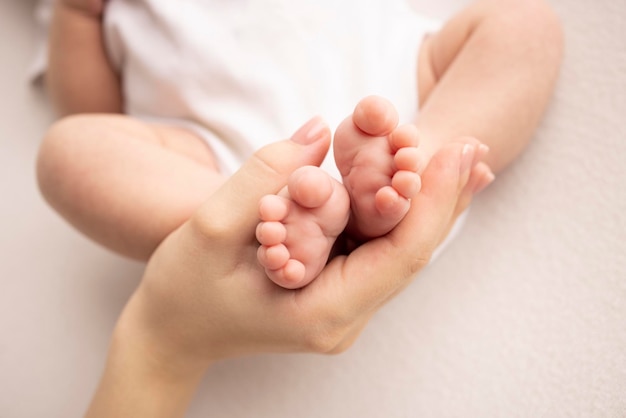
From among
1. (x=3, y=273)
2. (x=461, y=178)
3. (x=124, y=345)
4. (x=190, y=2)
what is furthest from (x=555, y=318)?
(x=3, y=273)

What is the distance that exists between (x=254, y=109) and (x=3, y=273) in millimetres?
506

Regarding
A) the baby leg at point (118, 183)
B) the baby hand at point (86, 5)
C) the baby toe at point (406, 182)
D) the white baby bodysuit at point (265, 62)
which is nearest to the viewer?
the baby toe at point (406, 182)

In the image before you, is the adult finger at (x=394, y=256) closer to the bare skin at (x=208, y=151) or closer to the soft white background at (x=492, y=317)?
the bare skin at (x=208, y=151)

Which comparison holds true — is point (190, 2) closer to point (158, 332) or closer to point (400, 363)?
point (158, 332)

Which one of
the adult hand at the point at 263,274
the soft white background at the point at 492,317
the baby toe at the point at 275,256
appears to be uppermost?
the baby toe at the point at 275,256

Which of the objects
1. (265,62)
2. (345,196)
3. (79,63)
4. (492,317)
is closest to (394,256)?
(345,196)

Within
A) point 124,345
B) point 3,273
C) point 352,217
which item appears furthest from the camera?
point 3,273

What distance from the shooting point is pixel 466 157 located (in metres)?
0.52

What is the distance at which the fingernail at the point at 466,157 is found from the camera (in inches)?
20.1

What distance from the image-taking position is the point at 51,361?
783 mm

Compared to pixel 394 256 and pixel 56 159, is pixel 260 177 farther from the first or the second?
pixel 56 159

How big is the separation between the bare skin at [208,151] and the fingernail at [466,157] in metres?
0.06

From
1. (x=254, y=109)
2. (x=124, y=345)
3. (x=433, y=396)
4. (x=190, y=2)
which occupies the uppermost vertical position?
(x=190, y=2)

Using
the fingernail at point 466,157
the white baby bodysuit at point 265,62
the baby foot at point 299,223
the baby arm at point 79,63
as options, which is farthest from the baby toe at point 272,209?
the baby arm at point 79,63
